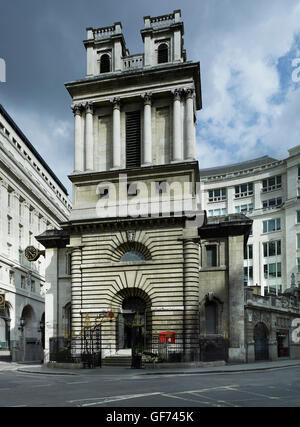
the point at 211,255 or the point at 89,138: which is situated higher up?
the point at 89,138

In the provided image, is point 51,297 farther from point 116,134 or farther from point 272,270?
point 272,270

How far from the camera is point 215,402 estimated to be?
16125 mm

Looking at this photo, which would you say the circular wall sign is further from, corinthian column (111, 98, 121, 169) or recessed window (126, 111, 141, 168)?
recessed window (126, 111, 141, 168)

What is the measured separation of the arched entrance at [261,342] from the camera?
144ft

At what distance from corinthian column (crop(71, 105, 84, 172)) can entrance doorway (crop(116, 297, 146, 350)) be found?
40.3 feet

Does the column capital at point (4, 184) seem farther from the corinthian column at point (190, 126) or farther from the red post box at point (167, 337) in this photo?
the red post box at point (167, 337)

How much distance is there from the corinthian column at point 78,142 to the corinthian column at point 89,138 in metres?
0.63

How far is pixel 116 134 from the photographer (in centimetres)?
4350

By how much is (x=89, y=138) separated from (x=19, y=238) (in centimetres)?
2694

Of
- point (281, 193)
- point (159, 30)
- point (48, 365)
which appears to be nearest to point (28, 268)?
point (48, 365)

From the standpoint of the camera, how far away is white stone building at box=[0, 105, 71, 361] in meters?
59.9

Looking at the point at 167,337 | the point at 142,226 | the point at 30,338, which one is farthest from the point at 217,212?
the point at 167,337

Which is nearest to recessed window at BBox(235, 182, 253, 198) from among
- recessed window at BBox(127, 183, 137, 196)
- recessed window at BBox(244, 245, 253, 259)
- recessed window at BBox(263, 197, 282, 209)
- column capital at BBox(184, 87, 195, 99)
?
recessed window at BBox(263, 197, 282, 209)
